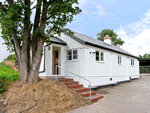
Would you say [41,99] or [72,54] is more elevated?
[72,54]

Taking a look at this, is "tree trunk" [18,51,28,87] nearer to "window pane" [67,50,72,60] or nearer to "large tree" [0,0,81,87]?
"large tree" [0,0,81,87]

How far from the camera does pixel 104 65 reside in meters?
12.3

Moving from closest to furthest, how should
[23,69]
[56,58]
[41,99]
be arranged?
[41,99] → [23,69] → [56,58]

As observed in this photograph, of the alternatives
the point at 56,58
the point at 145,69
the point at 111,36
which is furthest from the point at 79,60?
the point at 111,36

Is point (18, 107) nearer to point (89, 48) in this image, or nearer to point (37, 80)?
point (37, 80)

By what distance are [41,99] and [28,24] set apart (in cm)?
398

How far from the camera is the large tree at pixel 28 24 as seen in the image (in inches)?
253

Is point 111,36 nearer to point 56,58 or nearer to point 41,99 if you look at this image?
point 56,58

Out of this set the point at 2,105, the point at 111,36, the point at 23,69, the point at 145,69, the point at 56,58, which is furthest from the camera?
the point at 111,36

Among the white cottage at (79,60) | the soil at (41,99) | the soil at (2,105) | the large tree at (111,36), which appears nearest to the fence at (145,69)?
the large tree at (111,36)

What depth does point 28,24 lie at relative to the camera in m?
7.27

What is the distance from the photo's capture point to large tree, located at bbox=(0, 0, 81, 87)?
6.44 meters

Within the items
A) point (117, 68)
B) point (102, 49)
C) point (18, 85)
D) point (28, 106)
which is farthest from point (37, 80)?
point (117, 68)

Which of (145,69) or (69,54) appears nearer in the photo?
(69,54)
